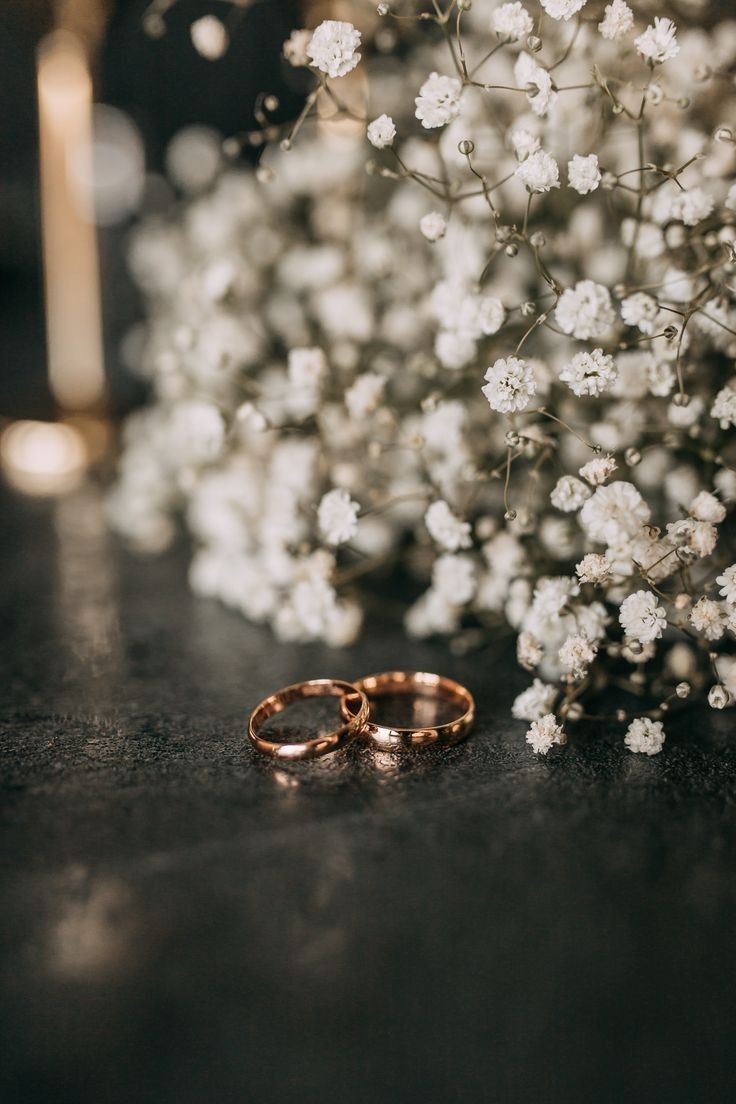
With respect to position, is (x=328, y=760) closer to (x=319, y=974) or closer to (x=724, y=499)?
(x=319, y=974)

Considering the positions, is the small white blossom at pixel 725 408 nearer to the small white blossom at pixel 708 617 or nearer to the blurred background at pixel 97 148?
the small white blossom at pixel 708 617

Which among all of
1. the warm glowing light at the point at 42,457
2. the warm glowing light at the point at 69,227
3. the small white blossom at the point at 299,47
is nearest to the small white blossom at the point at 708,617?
the small white blossom at the point at 299,47

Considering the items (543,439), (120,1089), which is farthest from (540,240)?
(120,1089)

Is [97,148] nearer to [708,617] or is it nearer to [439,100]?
[439,100]

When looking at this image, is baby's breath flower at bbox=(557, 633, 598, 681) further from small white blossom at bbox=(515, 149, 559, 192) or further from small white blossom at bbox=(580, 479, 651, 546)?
small white blossom at bbox=(515, 149, 559, 192)

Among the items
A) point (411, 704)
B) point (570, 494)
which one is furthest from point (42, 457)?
point (570, 494)
